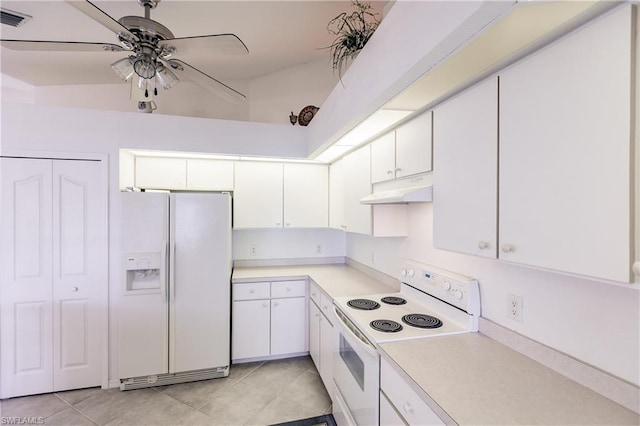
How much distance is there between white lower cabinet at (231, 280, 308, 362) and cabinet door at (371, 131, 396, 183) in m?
1.48

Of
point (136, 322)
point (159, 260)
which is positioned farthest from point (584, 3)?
point (136, 322)

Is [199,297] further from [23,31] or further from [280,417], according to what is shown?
[23,31]

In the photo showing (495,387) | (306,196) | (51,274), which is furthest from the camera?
(306,196)

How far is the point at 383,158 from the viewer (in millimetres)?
2053

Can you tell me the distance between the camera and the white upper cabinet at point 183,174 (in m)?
2.90

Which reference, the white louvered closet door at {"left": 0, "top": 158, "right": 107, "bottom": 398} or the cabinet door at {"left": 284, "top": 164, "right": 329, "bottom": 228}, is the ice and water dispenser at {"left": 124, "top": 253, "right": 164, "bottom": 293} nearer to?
the white louvered closet door at {"left": 0, "top": 158, "right": 107, "bottom": 398}

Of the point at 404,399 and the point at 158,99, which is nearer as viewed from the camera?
the point at 404,399

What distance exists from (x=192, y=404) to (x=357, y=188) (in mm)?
2242

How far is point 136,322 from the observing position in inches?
99.3

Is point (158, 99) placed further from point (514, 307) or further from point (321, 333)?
point (514, 307)

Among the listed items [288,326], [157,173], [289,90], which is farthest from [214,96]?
[288,326]

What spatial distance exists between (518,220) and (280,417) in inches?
84.9

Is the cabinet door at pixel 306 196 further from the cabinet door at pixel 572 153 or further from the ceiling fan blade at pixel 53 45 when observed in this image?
the cabinet door at pixel 572 153

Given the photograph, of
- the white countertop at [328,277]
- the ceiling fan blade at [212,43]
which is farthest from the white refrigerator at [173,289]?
the ceiling fan blade at [212,43]
